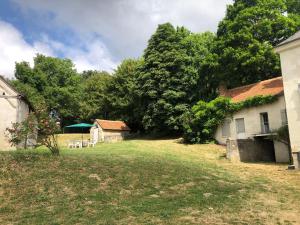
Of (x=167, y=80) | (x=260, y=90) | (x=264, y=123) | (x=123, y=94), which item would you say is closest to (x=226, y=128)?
(x=264, y=123)

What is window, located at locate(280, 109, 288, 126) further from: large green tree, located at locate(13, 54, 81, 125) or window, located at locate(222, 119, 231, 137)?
large green tree, located at locate(13, 54, 81, 125)

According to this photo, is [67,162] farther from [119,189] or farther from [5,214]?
[5,214]

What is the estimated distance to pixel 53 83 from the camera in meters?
52.4

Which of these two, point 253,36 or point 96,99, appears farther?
point 96,99

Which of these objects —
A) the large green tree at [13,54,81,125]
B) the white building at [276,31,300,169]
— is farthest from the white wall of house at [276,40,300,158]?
the large green tree at [13,54,81,125]

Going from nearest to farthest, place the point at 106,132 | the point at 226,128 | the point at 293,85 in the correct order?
the point at 293,85
the point at 226,128
the point at 106,132

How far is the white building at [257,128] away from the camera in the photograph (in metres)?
22.3

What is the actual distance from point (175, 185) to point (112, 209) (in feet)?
12.1

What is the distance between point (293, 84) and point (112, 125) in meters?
26.3

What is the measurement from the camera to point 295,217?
30.1ft

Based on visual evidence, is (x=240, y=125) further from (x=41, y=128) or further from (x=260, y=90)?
(x=41, y=128)

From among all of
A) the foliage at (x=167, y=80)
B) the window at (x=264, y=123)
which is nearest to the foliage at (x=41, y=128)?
the window at (x=264, y=123)

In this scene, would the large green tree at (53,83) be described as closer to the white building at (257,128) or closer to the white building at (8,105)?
the white building at (8,105)

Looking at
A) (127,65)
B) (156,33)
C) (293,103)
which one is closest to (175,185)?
(293,103)
